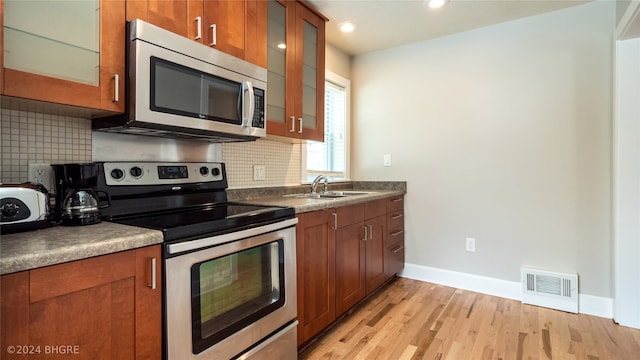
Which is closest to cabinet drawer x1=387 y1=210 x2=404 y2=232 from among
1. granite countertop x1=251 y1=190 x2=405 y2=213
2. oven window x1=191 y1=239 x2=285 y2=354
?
granite countertop x1=251 y1=190 x2=405 y2=213

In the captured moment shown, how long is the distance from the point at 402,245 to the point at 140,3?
2.82 meters

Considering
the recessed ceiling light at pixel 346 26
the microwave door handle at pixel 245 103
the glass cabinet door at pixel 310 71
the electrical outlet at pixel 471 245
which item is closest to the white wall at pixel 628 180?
the electrical outlet at pixel 471 245

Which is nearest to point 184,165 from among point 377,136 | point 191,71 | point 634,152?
point 191,71

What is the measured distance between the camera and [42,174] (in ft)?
4.30

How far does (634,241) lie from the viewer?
7.34 feet

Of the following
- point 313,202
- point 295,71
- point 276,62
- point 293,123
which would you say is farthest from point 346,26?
point 313,202

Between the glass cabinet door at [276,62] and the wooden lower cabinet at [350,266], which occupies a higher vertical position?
the glass cabinet door at [276,62]

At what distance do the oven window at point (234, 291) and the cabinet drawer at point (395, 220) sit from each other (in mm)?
1564

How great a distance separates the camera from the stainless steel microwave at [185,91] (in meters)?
1.30

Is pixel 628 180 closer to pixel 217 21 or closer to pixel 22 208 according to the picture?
pixel 217 21

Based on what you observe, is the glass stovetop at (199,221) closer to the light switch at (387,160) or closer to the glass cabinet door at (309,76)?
the glass cabinet door at (309,76)

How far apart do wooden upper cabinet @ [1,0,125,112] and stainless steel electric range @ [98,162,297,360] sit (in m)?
0.35

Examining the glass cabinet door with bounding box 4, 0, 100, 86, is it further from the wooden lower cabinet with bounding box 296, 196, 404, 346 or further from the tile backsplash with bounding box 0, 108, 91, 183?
the wooden lower cabinet with bounding box 296, 196, 404, 346

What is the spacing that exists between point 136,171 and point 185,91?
0.45 m
